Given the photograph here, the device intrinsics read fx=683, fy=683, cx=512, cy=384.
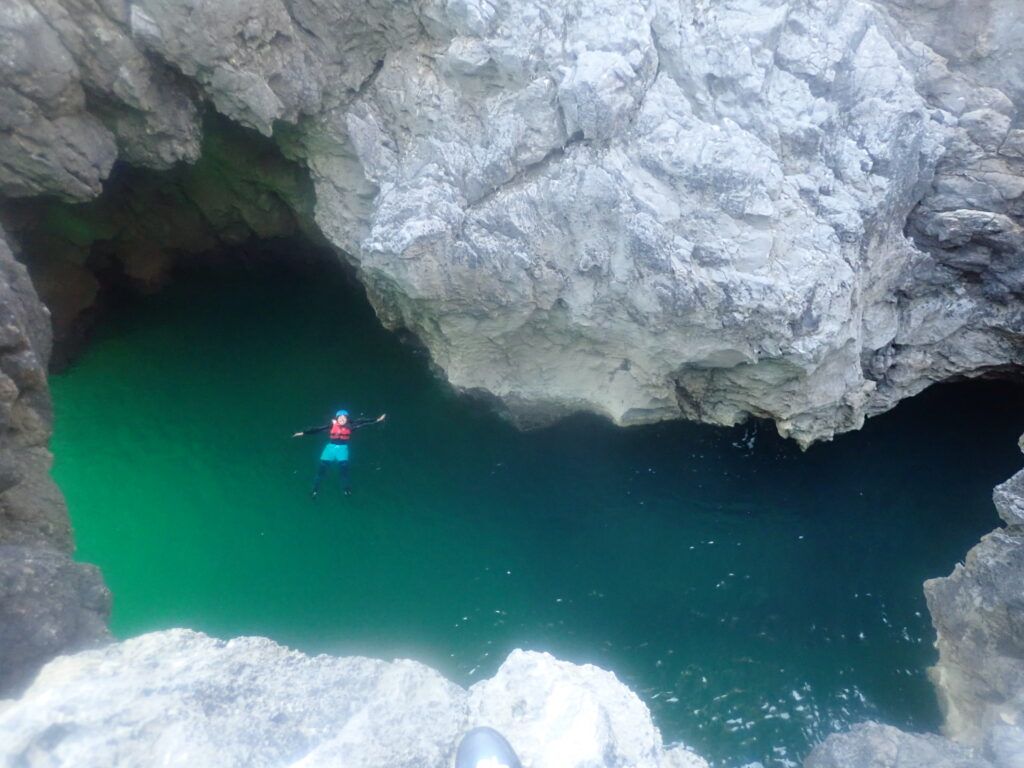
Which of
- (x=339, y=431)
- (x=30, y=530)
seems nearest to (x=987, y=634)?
(x=339, y=431)

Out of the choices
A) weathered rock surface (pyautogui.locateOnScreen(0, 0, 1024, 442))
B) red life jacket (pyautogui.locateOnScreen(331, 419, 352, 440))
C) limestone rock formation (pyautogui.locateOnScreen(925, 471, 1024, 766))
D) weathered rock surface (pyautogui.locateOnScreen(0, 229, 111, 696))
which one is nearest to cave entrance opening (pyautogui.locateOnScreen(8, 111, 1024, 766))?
limestone rock formation (pyautogui.locateOnScreen(925, 471, 1024, 766))

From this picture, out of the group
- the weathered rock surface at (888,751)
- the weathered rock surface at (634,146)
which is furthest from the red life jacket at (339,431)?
the weathered rock surface at (888,751)

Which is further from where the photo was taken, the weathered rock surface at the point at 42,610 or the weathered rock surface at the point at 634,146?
the weathered rock surface at the point at 634,146

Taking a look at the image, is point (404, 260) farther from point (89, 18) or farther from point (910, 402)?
point (910, 402)

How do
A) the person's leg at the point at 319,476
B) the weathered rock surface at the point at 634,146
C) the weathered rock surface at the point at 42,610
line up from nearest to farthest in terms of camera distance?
1. the weathered rock surface at the point at 42,610
2. the weathered rock surface at the point at 634,146
3. the person's leg at the point at 319,476

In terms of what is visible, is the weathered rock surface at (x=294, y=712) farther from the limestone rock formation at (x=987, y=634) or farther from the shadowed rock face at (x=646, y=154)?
the limestone rock formation at (x=987, y=634)

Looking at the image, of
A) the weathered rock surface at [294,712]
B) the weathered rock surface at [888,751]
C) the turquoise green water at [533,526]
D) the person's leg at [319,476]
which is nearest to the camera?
the weathered rock surface at [294,712]
